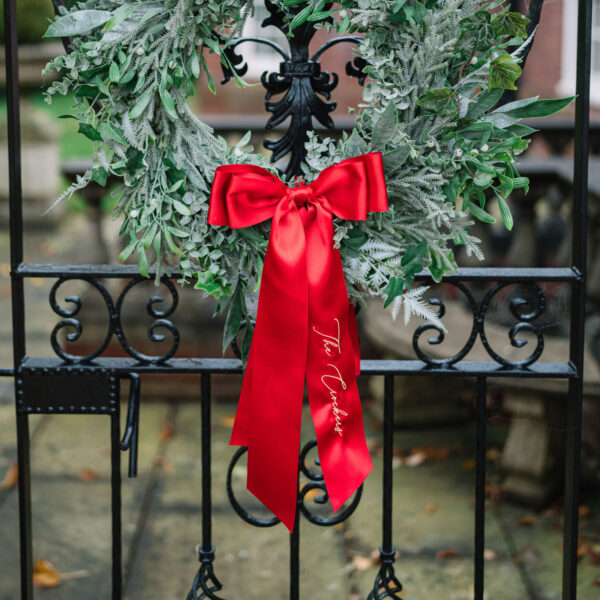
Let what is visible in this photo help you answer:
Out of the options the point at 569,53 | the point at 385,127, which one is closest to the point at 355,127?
the point at 385,127

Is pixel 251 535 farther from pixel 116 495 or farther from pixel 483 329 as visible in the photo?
pixel 483 329

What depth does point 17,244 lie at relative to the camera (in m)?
2.02

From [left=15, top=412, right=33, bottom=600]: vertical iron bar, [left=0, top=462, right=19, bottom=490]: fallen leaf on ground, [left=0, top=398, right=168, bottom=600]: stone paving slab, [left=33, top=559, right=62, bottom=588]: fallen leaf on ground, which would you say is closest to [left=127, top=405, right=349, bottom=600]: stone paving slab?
[left=0, top=398, right=168, bottom=600]: stone paving slab

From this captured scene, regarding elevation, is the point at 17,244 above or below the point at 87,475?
above

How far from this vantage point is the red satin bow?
1.71 metres

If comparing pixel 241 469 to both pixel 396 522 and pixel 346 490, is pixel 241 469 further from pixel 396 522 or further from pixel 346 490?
pixel 346 490

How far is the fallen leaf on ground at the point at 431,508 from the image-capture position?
12.1ft

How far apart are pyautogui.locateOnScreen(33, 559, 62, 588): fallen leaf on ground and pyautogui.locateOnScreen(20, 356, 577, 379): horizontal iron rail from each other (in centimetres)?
143

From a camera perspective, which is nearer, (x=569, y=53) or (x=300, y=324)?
(x=300, y=324)

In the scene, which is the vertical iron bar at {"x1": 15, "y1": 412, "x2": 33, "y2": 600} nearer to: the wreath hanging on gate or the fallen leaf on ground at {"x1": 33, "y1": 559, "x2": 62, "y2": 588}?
the wreath hanging on gate

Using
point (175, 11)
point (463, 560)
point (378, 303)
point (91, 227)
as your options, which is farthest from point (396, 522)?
point (91, 227)

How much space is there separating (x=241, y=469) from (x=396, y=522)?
835 mm

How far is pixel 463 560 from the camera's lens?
11.0 feet

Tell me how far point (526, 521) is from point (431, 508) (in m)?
0.38
